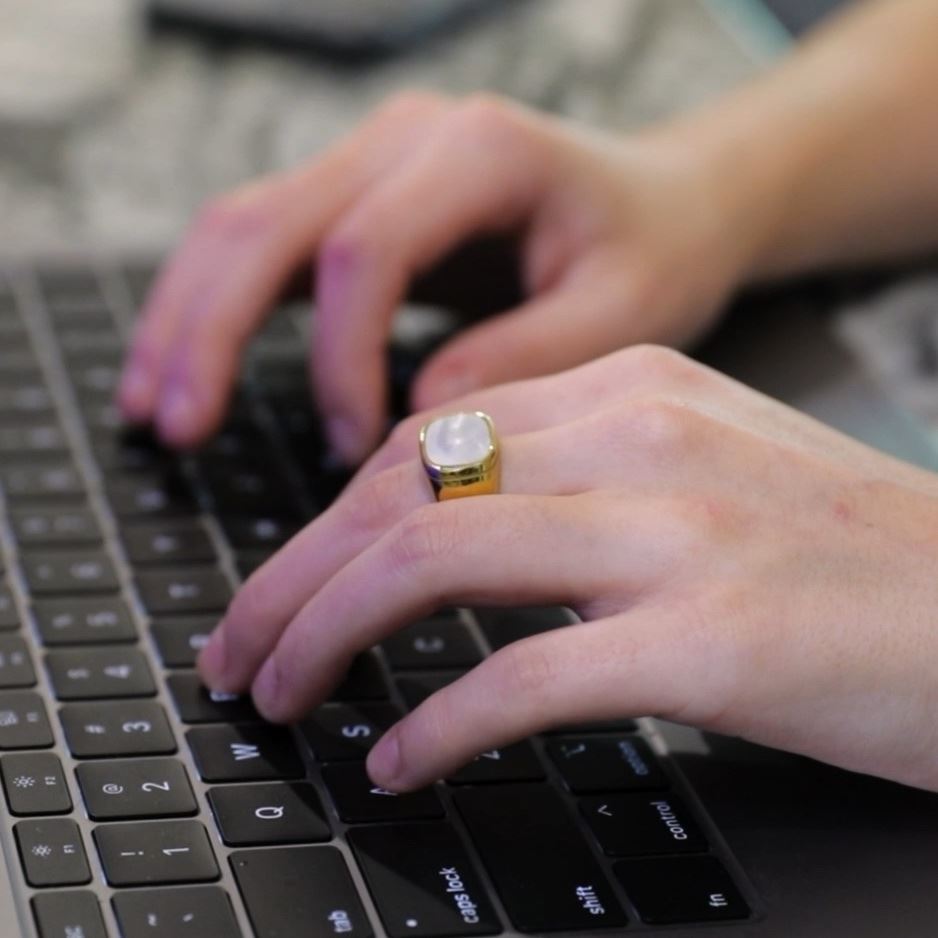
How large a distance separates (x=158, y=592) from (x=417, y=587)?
158 mm

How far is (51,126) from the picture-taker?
985 millimetres

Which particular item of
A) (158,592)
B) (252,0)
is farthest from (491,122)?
(252,0)

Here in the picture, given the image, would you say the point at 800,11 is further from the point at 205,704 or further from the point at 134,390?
the point at 205,704

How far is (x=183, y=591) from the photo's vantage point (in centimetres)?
63

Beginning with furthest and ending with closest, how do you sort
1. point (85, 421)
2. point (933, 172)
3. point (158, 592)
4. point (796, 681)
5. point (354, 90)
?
point (354, 90) < point (933, 172) < point (85, 421) < point (158, 592) < point (796, 681)

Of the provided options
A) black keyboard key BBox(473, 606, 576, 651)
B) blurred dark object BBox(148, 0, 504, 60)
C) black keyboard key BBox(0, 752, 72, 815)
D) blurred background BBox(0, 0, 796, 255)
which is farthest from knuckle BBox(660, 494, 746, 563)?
blurred dark object BBox(148, 0, 504, 60)

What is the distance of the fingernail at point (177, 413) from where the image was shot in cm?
72

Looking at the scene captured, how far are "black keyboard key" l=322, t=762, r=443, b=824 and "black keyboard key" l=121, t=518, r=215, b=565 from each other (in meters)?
0.15

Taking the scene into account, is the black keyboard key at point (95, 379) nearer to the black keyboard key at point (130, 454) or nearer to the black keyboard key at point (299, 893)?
the black keyboard key at point (130, 454)

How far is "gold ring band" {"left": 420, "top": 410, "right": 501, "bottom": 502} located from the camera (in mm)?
536

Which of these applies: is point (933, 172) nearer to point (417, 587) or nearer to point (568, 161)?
point (568, 161)

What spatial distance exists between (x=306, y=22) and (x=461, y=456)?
0.62 m

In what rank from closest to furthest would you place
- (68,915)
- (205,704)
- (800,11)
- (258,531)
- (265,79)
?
(68,915) → (205,704) → (258,531) → (265,79) → (800,11)

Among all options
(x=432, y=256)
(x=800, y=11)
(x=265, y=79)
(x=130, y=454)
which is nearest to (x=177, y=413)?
(x=130, y=454)
